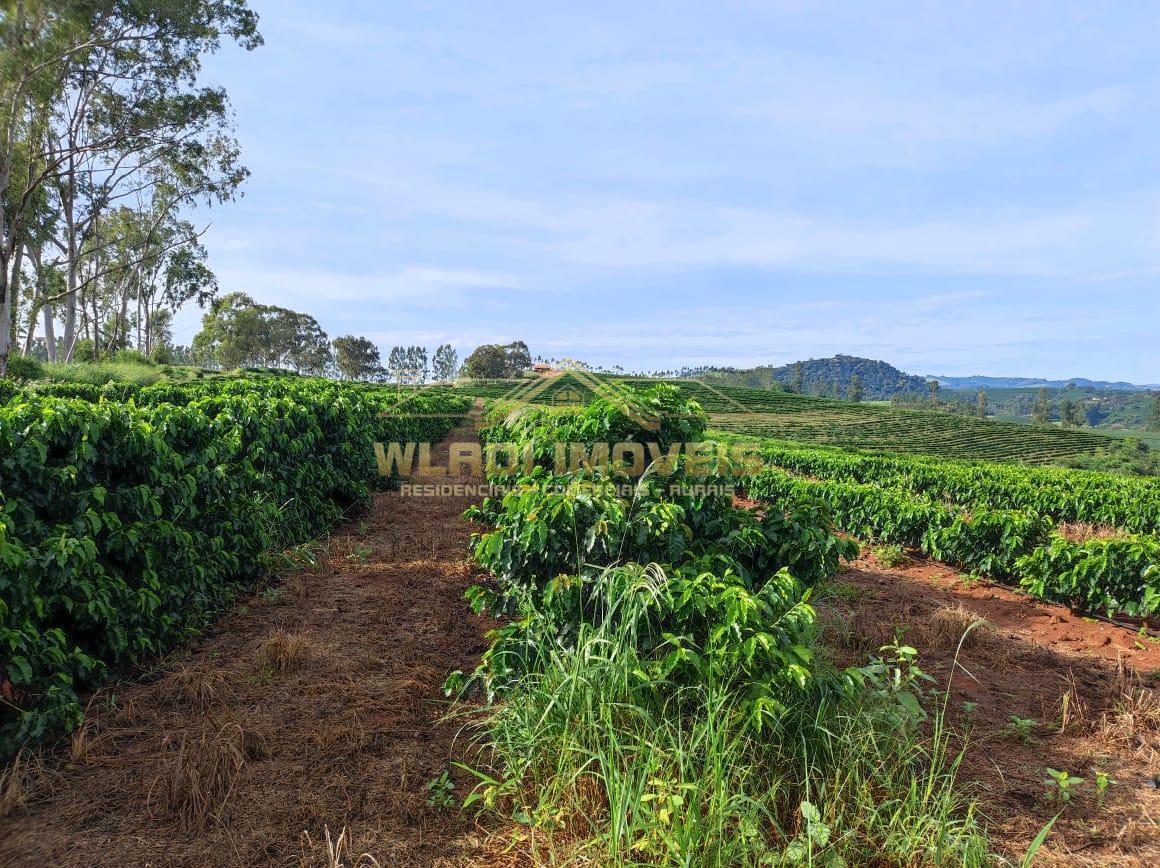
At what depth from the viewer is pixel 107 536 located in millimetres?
3621

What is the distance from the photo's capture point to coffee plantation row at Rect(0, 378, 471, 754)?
118 inches

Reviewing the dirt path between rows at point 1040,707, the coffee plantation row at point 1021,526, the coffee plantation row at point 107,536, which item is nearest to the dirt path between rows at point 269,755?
the coffee plantation row at point 107,536

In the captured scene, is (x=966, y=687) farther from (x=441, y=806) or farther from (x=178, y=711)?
(x=178, y=711)

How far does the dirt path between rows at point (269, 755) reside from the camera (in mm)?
2494

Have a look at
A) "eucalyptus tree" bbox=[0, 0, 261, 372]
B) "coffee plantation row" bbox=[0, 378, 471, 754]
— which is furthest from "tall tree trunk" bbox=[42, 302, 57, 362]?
"coffee plantation row" bbox=[0, 378, 471, 754]

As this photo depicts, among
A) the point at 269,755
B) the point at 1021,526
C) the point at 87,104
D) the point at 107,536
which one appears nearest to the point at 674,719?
the point at 269,755

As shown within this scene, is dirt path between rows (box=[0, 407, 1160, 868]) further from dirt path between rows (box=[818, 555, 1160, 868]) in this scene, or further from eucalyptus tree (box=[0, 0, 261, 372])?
eucalyptus tree (box=[0, 0, 261, 372])

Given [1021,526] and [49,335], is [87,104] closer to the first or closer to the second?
[49,335]

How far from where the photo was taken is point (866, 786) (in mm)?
2549

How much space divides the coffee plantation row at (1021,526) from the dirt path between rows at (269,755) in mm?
3508

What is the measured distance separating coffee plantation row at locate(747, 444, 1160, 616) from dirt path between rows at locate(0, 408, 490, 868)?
11.5ft

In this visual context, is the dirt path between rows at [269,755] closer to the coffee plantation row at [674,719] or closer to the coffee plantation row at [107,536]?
the coffee plantation row at [107,536]

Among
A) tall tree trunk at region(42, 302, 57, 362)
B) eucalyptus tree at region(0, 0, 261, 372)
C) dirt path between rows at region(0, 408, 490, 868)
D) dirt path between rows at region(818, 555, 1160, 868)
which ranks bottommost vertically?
dirt path between rows at region(818, 555, 1160, 868)

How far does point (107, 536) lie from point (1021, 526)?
981 cm
